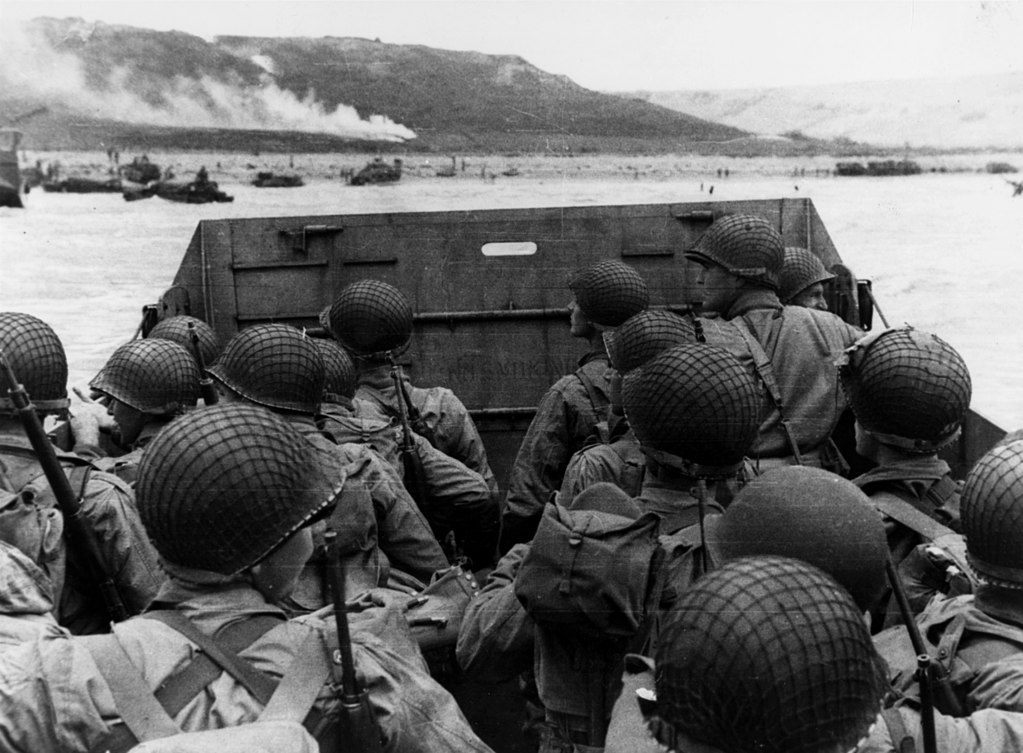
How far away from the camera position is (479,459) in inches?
198

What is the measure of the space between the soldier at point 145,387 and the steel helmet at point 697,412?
168 cm

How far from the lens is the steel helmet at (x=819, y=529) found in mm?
2250

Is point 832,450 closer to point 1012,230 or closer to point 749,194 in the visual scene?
point 749,194

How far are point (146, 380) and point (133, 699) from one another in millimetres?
2079

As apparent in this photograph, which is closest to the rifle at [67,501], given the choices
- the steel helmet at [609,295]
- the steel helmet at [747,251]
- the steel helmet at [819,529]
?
the steel helmet at [819,529]

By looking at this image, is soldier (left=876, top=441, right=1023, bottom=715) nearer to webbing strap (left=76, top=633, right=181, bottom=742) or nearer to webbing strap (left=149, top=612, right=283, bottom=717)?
webbing strap (left=149, top=612, right=283, bottom=717)

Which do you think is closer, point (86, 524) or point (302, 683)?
point (302, 683)

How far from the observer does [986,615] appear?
2.19m

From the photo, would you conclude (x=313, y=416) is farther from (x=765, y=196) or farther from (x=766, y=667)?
(x=765, y=196)

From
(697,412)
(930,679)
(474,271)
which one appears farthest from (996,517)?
(474,271)

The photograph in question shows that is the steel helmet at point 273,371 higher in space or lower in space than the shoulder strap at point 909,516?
higher

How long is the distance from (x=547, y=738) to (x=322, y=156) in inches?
233

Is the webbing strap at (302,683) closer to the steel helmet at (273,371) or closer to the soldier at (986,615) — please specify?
the soldier at (986,615)

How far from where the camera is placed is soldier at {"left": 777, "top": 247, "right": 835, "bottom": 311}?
540 centimetres
